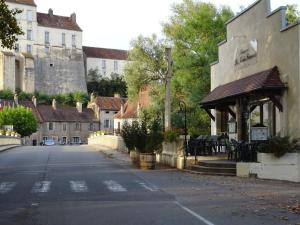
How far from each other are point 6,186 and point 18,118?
276 feet

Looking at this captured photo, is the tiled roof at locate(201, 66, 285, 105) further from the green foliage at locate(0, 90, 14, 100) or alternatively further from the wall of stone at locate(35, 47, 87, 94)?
the wall of stone at locate(35, 47, 87, 94)

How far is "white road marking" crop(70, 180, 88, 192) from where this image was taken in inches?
→ 622

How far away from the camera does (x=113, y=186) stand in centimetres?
1672

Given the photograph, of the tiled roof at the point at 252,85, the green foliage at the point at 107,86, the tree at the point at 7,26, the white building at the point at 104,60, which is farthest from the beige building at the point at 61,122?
the tree at the point at 7,26

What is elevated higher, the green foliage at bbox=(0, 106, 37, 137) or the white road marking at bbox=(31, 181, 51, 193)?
the green foliage at bbox=(0, 106, 37, 137)

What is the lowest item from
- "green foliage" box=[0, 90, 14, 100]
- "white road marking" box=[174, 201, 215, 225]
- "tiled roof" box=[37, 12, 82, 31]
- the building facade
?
"white road marking" box=[174, 201, 215, 225]

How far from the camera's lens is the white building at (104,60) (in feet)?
488

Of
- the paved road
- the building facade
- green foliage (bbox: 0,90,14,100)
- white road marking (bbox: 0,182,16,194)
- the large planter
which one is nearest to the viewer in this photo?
the paved road

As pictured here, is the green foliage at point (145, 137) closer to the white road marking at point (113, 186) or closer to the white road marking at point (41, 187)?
the white road marking at point (113, 186)

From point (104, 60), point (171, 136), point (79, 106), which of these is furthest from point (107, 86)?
point (171, 136)

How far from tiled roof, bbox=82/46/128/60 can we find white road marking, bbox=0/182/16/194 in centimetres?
13071

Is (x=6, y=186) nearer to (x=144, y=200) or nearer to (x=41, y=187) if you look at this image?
(x=41, y=187)

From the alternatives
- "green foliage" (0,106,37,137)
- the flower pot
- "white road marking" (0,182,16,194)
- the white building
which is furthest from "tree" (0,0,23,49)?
the white building

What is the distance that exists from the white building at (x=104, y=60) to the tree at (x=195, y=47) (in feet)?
333
